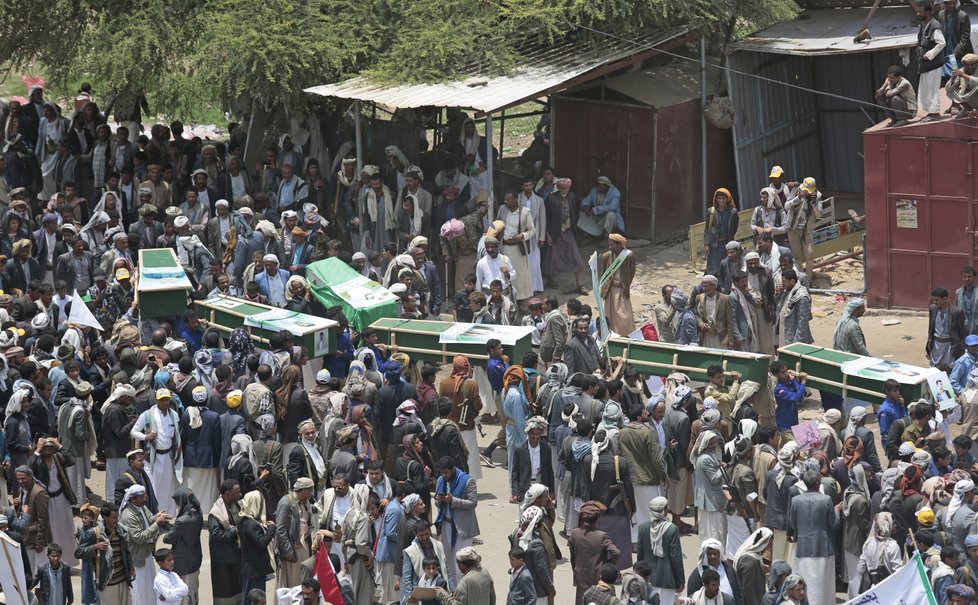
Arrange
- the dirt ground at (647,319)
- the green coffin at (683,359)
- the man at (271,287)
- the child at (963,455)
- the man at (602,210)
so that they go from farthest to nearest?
the man at (602,210)
the man at (271,287)
the green coffin at (683,359)
the dirt ground at (647,319)
the child at (963,455)

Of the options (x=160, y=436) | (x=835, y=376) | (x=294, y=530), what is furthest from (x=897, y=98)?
(x=294, y=530)

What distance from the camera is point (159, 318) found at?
1792 cm

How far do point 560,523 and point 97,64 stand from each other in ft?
35.4

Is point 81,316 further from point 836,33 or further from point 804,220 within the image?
point 836,33

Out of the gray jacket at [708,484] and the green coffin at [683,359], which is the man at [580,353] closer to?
the green coffin at [683,359]

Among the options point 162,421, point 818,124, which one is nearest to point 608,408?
point 162,421

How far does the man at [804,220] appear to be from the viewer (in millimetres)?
20750

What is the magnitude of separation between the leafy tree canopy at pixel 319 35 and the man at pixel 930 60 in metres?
2.76

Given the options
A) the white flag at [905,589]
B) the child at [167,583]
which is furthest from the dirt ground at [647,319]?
the white flag at [905,589]

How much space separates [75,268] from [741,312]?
7.38 meters

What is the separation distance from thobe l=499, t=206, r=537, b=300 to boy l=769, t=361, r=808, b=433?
5187mm

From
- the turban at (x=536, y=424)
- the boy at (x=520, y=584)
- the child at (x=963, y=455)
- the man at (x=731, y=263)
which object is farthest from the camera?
the man at (x=731, y=263)

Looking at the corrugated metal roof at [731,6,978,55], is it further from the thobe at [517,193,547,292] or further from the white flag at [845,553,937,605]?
the white flag at [845,553,937,605]

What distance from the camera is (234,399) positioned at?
602 inches
